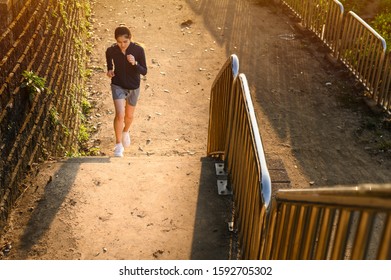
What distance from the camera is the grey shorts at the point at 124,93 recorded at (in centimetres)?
838

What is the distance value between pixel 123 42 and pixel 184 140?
106 inches

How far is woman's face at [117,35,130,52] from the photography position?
26.1ft

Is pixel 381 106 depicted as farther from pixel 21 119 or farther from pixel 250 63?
pixel 21 119

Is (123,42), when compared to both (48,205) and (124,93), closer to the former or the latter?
(124,93)

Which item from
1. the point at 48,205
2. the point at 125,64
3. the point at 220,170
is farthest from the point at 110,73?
the point at 48,205

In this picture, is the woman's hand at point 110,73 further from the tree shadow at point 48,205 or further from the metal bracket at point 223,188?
the metal bracket at point 223,188

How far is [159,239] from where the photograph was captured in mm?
5828

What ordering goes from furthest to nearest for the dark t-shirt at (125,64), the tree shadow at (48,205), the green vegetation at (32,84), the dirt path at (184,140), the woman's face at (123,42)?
the dark t-shirt at (125,64)
the woman's face at (123,42)
the green vegetation at (32,84)
the dirt path at (184,140)
the tree shadow at (48,205)

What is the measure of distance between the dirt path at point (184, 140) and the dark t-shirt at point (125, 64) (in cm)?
102

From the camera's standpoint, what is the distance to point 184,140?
10273 millimetres

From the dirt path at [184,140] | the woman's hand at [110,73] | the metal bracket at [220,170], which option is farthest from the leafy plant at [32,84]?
the metal bracket at [220,170]

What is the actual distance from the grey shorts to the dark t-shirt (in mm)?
100

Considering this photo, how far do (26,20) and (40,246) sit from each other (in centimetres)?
286

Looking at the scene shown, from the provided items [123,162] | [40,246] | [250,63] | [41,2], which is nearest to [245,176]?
[40,246]
